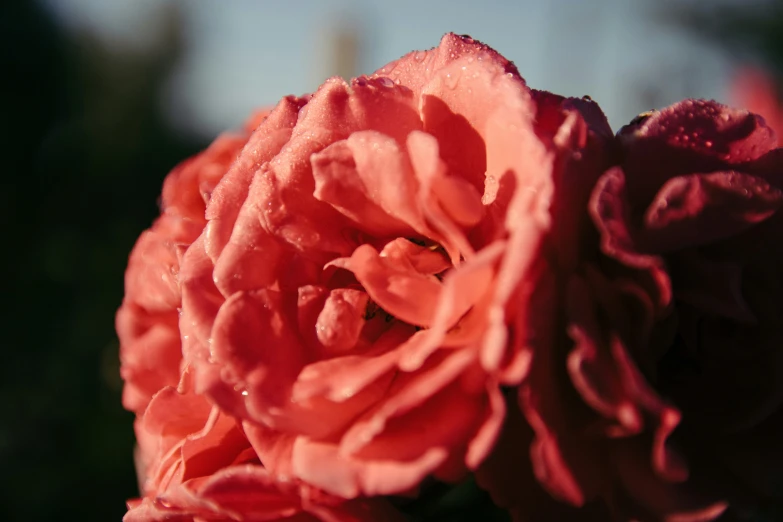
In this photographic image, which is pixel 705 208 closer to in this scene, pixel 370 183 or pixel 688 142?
pixel 688 142

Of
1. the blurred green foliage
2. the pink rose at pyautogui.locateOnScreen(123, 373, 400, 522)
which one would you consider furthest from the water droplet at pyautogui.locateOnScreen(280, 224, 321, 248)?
the blurred green foliage

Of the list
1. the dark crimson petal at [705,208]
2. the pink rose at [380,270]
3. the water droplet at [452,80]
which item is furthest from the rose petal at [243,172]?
the dark crimson petal at [705,208]

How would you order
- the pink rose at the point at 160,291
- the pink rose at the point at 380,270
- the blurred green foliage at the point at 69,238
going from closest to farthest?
the pink rose at the point at 380,270, the pink rose at the point at 160,291, the blurred green foliage at the point at 69,238

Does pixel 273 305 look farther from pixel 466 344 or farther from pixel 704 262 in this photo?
pixel 704 262

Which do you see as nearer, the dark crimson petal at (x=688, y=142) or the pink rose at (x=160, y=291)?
the dark crimson petal at (x=688, y=142)

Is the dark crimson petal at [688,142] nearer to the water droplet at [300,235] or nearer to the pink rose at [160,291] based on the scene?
the water droplet at [300,235]

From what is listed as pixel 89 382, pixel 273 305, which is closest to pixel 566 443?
pixel 273 305
